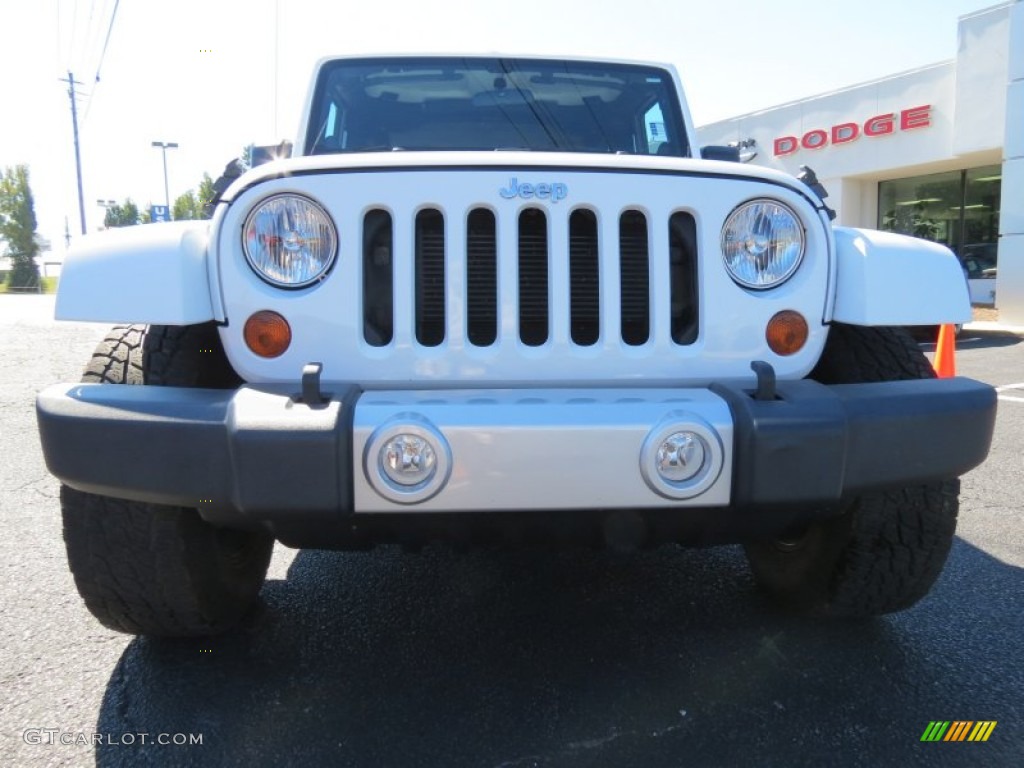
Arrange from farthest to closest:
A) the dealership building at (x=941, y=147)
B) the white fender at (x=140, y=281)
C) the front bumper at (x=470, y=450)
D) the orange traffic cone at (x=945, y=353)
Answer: the dealership building at (x=941, y=147)
the orange traffic cone at (x=945, y=353)
the white fender at (x=140, y=281)
the front bumper at (x=470, y=450)

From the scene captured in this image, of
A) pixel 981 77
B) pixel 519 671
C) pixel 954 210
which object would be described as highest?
pixel 981 77

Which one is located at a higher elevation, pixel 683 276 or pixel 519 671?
pixel 683 276

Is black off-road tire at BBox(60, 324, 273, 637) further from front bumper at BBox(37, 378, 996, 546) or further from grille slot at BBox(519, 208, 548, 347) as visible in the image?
grille slot at BBox(519, 208, 548, 347)

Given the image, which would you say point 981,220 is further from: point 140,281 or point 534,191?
point 140,281

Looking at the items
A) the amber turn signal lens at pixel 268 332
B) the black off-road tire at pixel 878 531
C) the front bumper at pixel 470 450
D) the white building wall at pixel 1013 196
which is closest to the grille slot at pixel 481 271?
the front bumper at pixel 470 450

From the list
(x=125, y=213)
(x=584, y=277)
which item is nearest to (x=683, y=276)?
(x=584, y=277)

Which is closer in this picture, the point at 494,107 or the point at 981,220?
the point at 494,107

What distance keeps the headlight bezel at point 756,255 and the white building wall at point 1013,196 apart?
14786 millimetres

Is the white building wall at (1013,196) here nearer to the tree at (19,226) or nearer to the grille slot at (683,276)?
the grille slot at (683,276)

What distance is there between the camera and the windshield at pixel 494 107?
10.5ft

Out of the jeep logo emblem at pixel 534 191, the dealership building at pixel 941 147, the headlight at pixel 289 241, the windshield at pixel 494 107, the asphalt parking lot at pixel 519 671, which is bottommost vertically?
the asphalt parking lot at pixel 519 671

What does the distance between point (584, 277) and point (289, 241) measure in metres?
0.74

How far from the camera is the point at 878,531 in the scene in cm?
215

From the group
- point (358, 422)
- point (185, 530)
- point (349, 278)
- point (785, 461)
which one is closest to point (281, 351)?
point (349, 278)
